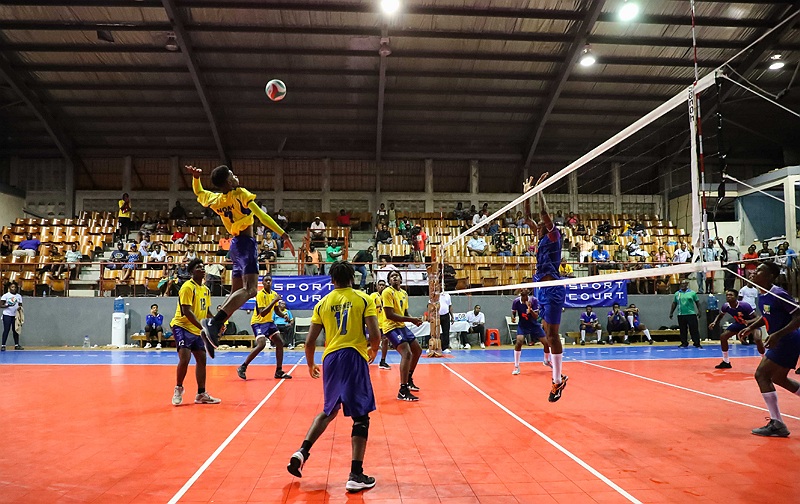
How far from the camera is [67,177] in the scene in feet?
84.7

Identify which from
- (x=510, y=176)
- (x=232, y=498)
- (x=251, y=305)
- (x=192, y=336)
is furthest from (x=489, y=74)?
(x=232, y=498)

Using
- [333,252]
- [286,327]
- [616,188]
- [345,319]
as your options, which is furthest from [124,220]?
[616,188]

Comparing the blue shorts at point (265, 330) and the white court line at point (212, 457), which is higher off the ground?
the blue shorts at point (265, 330)

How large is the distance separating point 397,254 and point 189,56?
33.9 ft

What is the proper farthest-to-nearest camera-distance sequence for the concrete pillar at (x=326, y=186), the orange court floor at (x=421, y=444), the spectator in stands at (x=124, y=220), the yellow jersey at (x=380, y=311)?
1. the concrete pillar at (x=326, y=186)
2. the spectator in stands at (x=124, y=220)
3. the yellow jersey at (x=380, y=311)
4. the orange court floor at (x=421, y=444)

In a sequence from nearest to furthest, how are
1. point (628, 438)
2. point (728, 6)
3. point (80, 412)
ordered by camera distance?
point (628, 438)
point (80, 412)
point (728, 6)

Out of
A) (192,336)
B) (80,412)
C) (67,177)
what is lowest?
(80,412)

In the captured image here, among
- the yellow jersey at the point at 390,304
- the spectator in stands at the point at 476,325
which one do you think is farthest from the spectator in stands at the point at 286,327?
the yellow jersey at the point at 390,304

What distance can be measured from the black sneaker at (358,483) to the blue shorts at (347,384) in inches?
18.3

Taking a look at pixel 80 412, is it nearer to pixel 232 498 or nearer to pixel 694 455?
pixel 232 498

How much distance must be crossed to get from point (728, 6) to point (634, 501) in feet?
66.0

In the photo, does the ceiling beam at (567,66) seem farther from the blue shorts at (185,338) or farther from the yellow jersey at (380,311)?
the blue shorts at (185,338)

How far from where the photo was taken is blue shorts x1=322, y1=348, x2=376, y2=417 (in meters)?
4.46

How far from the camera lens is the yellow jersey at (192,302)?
7.73 m
